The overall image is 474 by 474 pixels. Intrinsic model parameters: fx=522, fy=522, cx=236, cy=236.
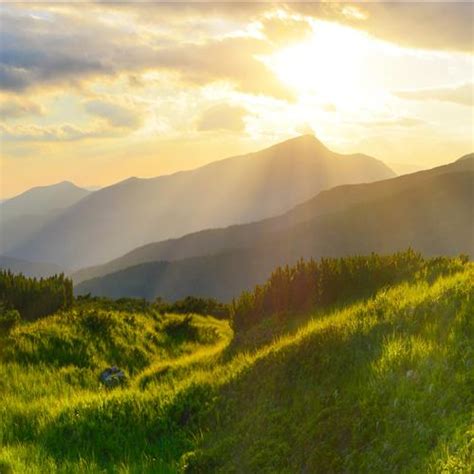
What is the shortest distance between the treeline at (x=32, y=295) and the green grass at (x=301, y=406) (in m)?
8.40

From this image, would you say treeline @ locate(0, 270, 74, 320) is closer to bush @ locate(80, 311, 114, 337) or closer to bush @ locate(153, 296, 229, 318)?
bush @ locate(80, 311, 114, 337)

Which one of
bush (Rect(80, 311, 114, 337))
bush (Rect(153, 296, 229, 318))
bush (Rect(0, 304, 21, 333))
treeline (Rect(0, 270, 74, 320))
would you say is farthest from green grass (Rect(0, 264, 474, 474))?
bush (Rect(153, 296, 229, 318))

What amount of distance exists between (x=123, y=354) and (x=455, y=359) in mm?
12990

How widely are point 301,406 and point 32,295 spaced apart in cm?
1717

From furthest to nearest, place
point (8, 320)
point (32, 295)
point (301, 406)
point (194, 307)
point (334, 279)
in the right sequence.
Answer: point (194, 307) < point (32, 295) < point (8, 320) < point (334, 279) < point (301, 406)

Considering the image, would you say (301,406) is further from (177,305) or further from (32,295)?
(177,305)

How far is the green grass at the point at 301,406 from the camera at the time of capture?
6.75 m

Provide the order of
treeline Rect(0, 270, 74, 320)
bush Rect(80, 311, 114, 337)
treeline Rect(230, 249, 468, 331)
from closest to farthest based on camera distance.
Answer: treeline Rect(230, 249, 468, 331) < bush Rect(80, 311, 114, 337) < treeline Rect(0, 270, 74, 320)

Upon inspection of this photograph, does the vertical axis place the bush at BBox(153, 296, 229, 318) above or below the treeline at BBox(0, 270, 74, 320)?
below

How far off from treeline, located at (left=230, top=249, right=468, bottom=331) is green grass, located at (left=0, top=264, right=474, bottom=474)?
2.97 feet

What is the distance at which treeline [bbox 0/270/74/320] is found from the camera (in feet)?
70.8

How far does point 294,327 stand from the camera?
12.7m

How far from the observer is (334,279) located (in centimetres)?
1395

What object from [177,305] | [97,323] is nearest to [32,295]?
[97,323]
